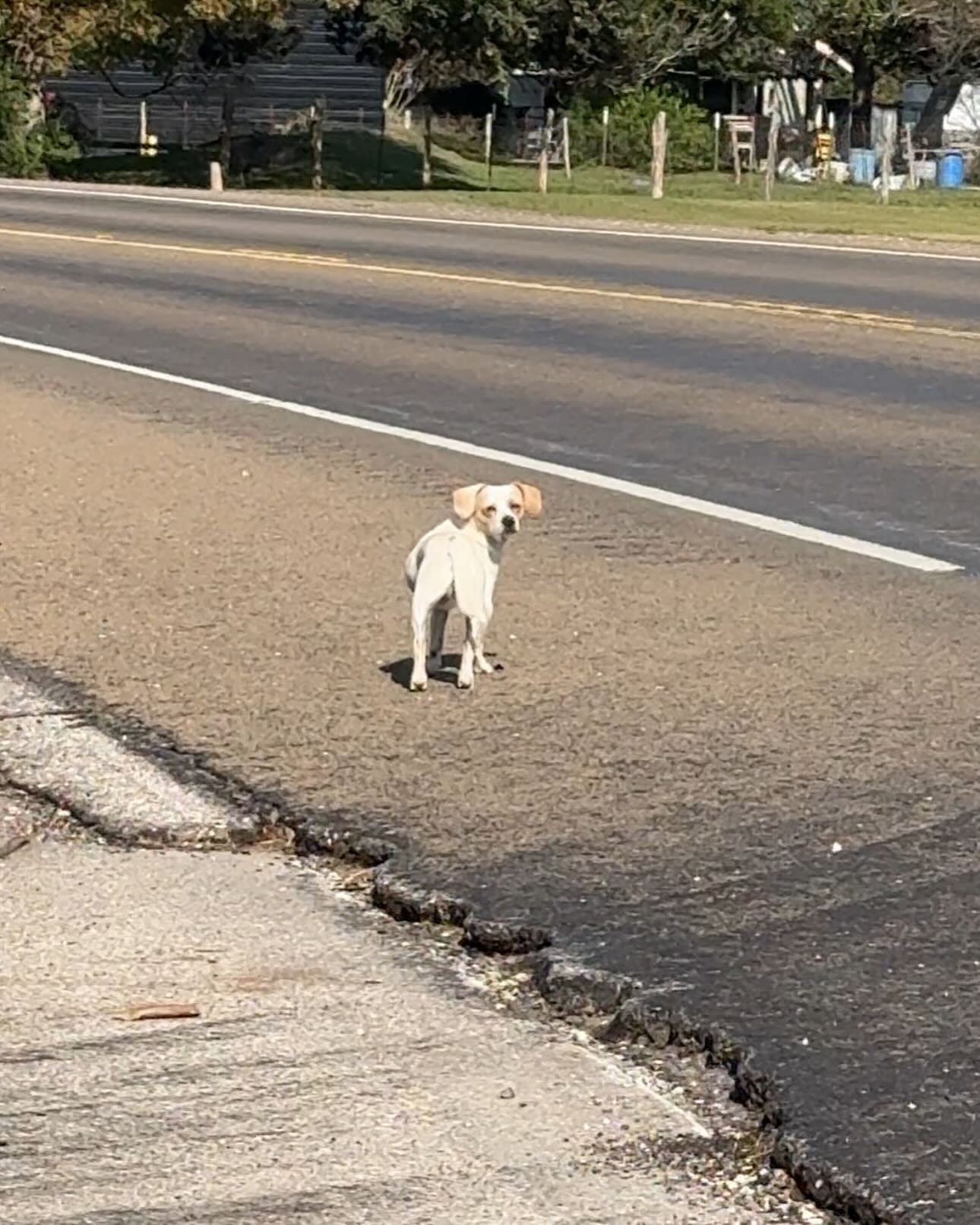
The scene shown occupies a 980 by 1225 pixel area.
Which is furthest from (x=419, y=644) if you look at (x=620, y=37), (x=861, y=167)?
(x=861, y=167)

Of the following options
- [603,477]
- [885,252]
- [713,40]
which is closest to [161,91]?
[713,40]

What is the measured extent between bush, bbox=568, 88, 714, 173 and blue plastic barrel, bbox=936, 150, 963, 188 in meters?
6.67

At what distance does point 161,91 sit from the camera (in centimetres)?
5659

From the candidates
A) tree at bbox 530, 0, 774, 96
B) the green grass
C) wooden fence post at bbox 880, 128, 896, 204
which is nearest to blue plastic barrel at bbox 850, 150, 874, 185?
the green grass

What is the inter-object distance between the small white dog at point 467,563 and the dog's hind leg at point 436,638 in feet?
0.36

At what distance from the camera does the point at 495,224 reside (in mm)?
27000

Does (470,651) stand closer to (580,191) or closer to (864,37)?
(580,191)

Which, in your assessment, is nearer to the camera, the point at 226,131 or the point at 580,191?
the point at 580,191

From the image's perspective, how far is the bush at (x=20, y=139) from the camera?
4212cm

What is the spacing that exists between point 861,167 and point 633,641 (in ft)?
165

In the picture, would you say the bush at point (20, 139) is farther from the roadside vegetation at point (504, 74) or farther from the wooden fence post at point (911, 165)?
the wooden fence post at point (911, 165)

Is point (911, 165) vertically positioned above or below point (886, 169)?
below

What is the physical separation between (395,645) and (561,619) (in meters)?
0.63

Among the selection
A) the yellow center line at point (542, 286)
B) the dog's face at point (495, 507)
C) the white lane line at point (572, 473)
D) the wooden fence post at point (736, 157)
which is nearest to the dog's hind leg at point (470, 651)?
the dog's face at point (495, 507)
